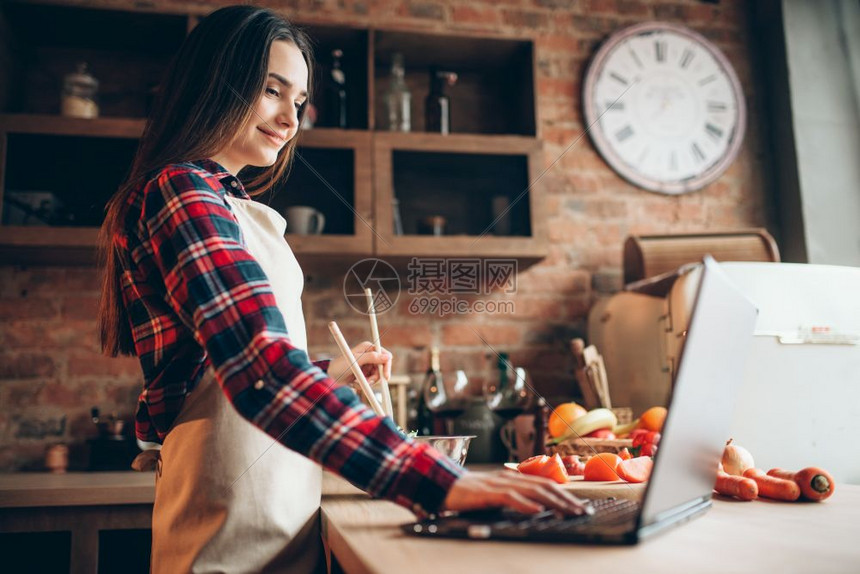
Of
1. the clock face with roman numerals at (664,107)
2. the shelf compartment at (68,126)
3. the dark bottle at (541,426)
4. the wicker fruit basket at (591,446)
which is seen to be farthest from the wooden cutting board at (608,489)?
the clock face with roman numerals at (664,107)

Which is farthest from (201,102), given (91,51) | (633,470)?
(91,51)

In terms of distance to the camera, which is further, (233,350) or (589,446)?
(589,446)

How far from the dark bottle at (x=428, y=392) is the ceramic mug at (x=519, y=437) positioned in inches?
9.4

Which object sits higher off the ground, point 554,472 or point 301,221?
point 301,221

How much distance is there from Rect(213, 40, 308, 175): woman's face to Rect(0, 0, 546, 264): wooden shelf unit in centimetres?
94

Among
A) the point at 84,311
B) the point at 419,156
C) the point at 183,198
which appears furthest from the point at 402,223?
the point at 183,198

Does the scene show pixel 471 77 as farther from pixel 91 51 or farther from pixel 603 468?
pixel 603 468

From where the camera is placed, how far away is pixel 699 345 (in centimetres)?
62

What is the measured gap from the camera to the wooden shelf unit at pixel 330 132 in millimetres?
2004

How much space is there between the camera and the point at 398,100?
7.70 ft

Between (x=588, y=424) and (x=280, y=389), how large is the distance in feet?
3.58

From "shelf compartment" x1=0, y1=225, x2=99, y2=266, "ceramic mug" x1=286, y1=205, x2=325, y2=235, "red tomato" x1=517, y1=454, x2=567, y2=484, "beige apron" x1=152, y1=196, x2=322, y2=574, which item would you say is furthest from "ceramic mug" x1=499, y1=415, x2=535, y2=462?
"shelf compartment" x1=0, y1=225, x2=99, y2=266

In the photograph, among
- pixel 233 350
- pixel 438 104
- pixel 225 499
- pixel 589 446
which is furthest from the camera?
pixel 438 104

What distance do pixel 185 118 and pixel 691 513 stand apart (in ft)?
2.77
